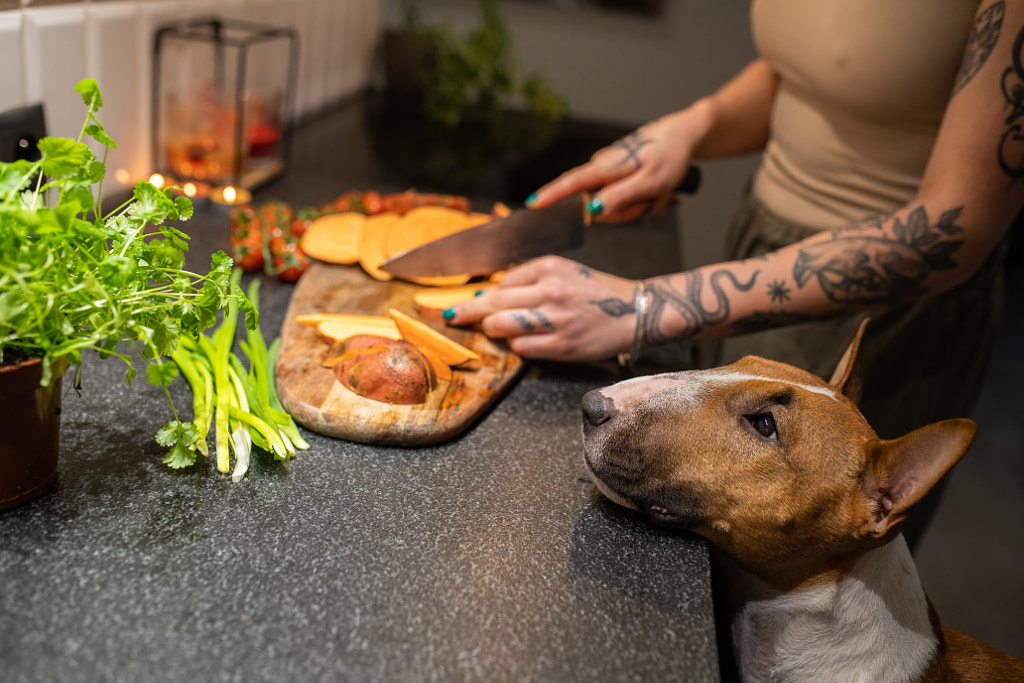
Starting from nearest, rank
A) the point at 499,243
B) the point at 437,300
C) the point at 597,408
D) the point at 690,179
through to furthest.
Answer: the point at 597,408
the point at 437,300
the point at 499,243
the point at 690,179

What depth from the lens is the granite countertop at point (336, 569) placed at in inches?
34.9

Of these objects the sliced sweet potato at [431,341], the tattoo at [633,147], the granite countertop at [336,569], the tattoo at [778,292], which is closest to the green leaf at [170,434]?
the granite countertop at [336,569]

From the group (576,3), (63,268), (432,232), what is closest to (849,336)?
(432,232)

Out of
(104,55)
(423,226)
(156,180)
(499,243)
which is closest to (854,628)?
(499,243)

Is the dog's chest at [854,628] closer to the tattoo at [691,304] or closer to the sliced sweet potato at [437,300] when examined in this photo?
the tattoo at [691,304]

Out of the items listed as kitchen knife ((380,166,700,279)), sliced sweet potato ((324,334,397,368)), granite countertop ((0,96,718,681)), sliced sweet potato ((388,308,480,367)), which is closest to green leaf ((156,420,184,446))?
granite countertop ((0,96,718,681))


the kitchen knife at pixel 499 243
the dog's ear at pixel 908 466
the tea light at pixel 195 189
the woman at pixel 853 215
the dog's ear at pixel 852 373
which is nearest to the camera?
the dog's ear at pixel 908 466

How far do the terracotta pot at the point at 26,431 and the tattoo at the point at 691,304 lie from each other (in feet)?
3.41

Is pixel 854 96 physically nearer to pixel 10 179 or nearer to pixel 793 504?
pixel 793 504

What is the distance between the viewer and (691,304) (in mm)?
1531

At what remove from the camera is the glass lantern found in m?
2.19

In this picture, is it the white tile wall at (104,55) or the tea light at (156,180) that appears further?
the white tile wall at (104,55)

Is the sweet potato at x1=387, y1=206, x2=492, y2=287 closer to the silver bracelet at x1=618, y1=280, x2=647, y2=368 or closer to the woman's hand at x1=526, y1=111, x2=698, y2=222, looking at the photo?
the woman's hand at x1=526, y1=111, x2=698, y2=222

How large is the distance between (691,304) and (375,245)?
2.65 feet
